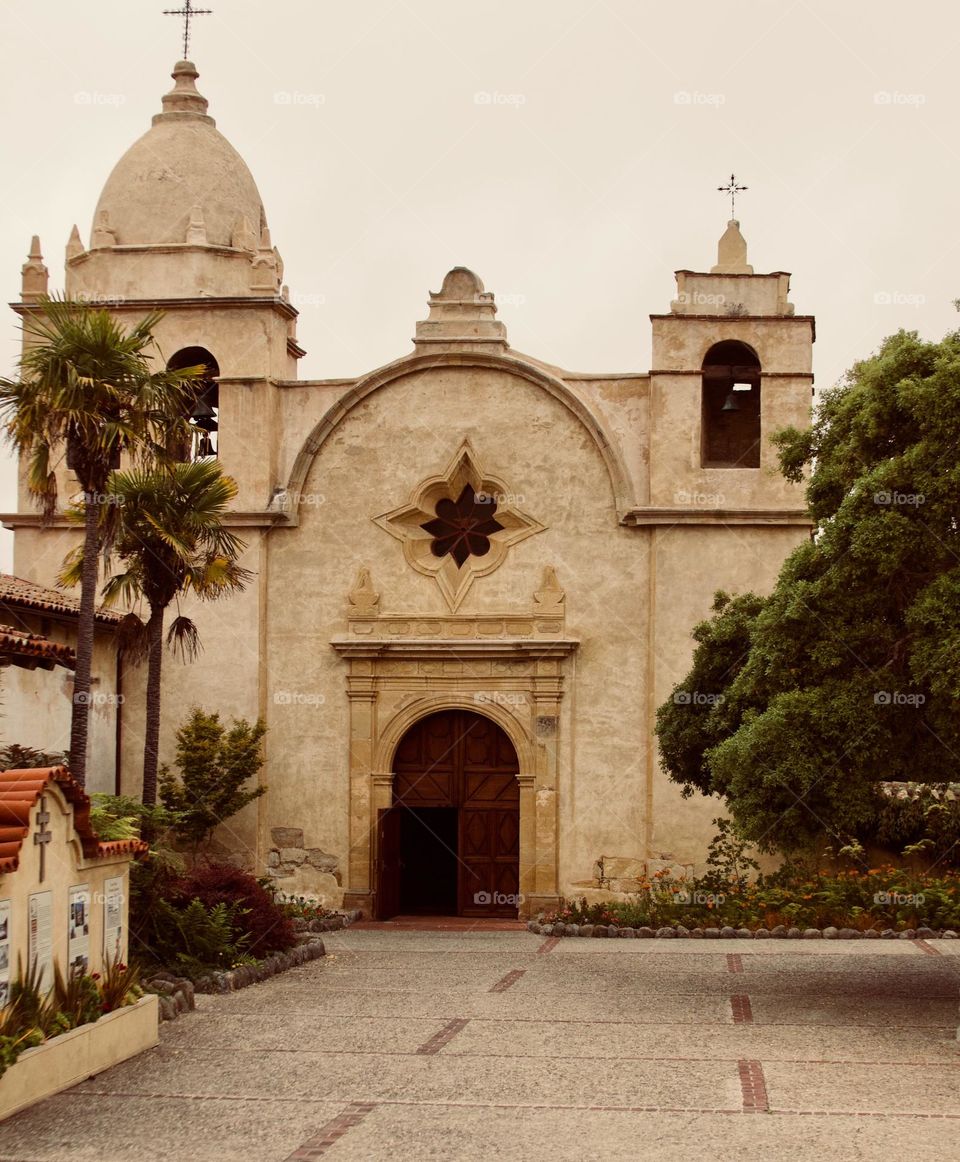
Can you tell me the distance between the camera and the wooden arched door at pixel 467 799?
2578 cm

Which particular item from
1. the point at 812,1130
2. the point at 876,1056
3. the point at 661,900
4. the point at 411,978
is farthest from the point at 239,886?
the point at 812,1130

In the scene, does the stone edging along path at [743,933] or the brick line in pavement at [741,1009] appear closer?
the brick line in pavement at [741,1009]

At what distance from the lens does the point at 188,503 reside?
20.0 metres

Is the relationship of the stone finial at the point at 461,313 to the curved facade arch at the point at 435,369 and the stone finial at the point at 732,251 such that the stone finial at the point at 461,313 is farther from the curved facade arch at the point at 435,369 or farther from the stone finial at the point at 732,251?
the stone finial at the point at 732,251

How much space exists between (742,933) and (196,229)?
13.7 meters

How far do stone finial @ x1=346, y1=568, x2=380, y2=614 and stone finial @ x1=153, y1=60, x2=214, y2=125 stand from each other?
8333mm

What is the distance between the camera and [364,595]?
25.8 m

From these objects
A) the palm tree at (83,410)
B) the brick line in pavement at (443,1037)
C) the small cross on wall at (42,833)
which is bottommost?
the brick line in pavement at (443,1037)

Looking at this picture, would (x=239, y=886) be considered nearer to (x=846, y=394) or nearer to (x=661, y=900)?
(x=661, y=900)

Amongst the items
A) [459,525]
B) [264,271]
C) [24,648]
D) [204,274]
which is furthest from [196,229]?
[24,648]

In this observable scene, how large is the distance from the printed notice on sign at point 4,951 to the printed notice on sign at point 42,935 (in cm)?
40

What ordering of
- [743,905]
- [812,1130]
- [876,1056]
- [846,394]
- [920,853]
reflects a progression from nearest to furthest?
[812,1130] < [876,1056] < [846,394] < [743,905] < [920,853]

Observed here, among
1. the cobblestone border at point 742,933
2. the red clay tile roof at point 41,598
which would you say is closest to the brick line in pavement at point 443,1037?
the cobblestone border at point 742,933

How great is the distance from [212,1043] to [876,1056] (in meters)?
5.46
